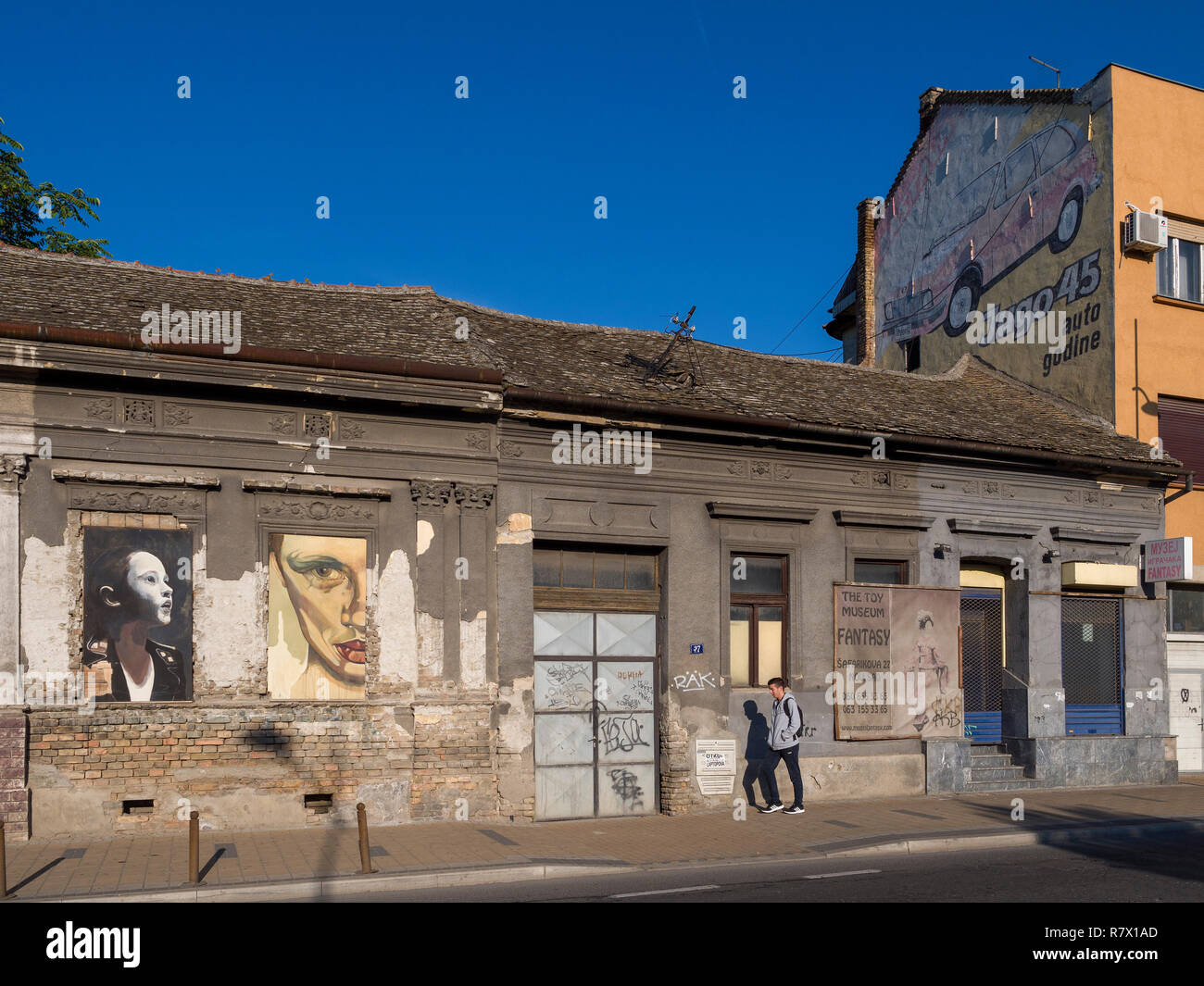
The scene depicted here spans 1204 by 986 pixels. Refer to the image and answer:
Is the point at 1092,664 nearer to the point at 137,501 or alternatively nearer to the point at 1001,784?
the point at 1001,784

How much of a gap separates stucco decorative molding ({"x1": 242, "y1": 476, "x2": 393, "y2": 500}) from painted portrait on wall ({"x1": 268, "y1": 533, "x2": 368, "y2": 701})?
1.77ft

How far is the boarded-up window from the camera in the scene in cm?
2062

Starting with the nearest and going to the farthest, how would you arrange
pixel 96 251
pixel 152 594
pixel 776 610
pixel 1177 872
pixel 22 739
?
pixel 1177 872 < pixel 22 739 < pixel 152 594 < pixel 776 610 < pixel 96 251

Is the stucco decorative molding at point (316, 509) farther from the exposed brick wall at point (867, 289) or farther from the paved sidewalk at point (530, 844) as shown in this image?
the exposed brick wall at point (867, 289)

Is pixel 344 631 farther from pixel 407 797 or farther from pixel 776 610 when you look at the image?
pixel 776 610

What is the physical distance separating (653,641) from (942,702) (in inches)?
196

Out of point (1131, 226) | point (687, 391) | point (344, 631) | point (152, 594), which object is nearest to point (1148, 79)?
point (1131, 226)

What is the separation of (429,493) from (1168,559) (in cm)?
1283

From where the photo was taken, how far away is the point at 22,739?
11797 mm

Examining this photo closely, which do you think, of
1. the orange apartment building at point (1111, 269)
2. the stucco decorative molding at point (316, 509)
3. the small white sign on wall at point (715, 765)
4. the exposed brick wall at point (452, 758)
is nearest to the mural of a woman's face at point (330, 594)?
the stucco decorative molding at point (316, 509)

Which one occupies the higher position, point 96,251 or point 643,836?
point 96,251

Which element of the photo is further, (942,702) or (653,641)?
(942,702)

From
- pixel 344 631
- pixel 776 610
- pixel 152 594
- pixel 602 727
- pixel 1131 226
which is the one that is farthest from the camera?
pixel 1131 226

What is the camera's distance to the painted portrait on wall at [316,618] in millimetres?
13242
